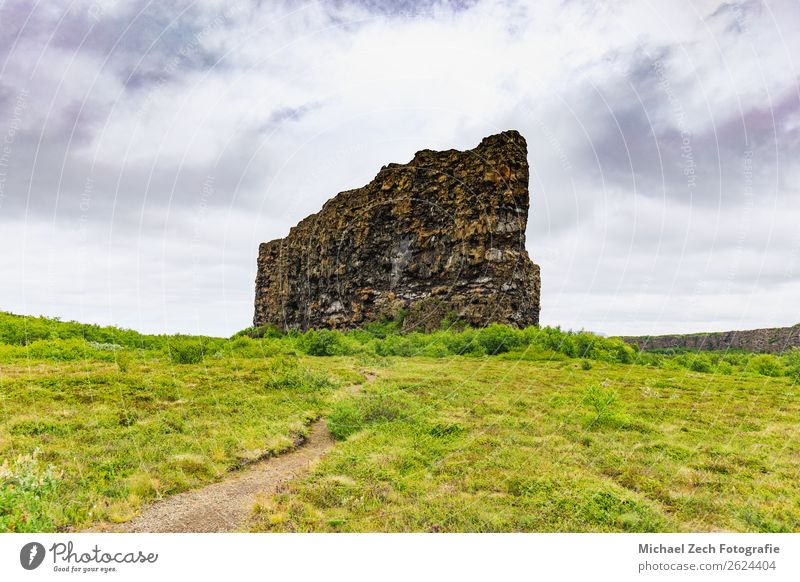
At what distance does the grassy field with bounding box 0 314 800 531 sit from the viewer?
22.0 ft

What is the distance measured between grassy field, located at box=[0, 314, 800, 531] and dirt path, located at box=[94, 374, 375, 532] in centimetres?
37

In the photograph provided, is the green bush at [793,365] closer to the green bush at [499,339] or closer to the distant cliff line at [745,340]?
the distant cliff line at [745,340]

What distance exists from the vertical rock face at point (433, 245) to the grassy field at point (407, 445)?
2625 centimetres

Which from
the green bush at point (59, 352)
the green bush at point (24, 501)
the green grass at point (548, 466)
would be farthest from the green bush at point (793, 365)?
the green bush at point (59, 352)

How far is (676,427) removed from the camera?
13180 millimetres

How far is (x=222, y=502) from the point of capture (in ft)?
24.6

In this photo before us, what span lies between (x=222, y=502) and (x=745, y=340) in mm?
110822

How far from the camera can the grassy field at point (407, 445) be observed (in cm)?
671

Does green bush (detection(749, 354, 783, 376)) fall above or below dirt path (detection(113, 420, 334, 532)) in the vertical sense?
above

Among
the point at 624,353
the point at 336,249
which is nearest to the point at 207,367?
the point at 624,353

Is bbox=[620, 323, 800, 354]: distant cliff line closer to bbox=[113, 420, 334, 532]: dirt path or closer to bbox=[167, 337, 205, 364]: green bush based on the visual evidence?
bbox=[167, 337, 205, 364]: green bush

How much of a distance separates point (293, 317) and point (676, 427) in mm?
84045

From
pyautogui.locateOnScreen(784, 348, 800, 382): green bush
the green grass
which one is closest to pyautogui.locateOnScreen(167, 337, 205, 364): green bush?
the green grass
